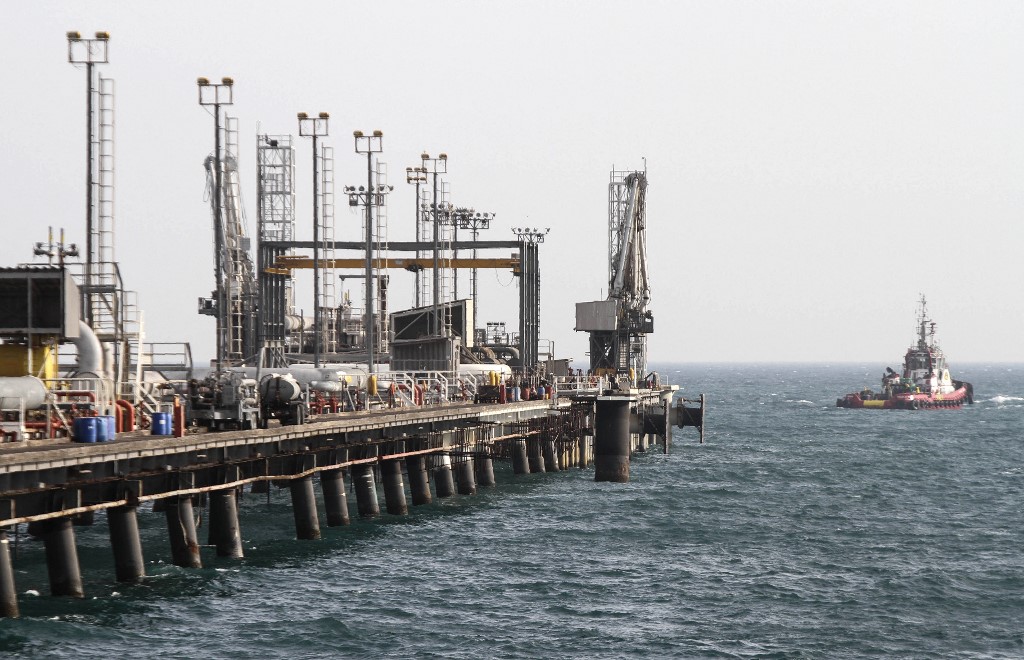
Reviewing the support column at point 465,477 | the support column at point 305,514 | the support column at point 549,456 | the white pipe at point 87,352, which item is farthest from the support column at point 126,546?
the support column at point 549,456

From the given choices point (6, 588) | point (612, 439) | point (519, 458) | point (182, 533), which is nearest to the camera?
point (6, 588)

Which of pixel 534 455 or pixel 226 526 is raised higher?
pixel 226 526

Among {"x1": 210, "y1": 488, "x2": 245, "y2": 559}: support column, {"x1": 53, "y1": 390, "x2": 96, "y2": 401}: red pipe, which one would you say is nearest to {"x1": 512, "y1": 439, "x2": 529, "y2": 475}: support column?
{"x1": 210, "y1": 488, "x2": 245, "y2": 559}: support column

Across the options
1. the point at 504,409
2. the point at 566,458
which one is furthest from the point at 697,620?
the point at 566,458

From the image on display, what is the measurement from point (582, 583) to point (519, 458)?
108 ft

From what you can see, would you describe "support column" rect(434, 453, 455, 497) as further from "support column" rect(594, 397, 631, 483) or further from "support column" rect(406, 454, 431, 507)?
"support column" rect(594, 397, 631, 483)

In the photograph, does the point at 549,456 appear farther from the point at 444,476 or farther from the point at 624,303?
the point at 624,303

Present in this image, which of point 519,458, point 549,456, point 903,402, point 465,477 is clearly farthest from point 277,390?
point 903,402

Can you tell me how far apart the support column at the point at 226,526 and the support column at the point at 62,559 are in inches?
307

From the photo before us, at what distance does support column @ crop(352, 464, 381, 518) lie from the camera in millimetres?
54950

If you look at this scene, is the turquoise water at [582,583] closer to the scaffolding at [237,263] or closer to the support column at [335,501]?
the support column at [335,501]

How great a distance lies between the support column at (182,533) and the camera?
4053cm

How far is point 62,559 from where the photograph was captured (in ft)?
116

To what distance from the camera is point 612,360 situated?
360ft
